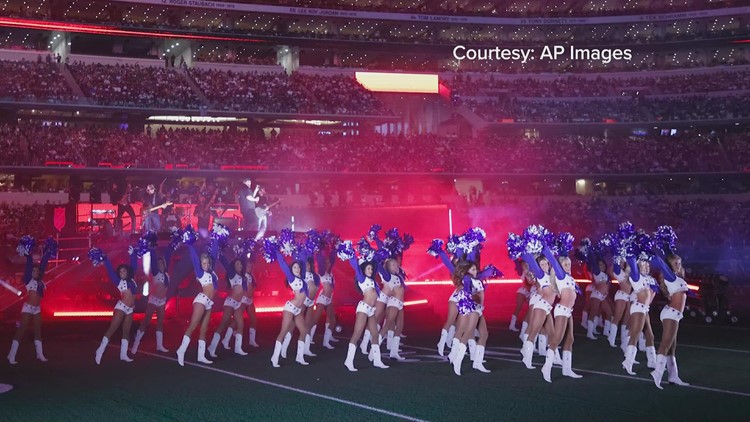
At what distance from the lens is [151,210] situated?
80.9 ft

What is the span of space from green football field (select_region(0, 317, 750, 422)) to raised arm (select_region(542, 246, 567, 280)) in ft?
5.30

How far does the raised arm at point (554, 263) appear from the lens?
11945mm

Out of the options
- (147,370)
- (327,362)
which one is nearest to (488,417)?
(327,362)

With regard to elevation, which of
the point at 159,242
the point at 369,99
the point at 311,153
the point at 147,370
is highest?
the point at 369,99

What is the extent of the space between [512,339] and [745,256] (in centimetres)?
1894

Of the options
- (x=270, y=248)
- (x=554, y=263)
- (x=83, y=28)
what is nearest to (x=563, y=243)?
(x=554, y=263)

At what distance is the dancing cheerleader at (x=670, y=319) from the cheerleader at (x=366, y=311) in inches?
183

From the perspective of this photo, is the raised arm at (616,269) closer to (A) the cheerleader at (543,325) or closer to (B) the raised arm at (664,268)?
(A) the cheerleader at (543,325)

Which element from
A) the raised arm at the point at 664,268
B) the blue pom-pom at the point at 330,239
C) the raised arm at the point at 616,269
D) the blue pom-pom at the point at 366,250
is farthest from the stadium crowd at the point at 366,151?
the raised arm at the point at 664,268

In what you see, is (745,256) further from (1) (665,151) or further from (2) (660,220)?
(1) (665,151)

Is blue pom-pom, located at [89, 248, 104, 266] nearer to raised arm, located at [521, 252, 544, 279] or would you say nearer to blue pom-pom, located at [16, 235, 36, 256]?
blue pom-pom, located at [16, 235, 36, 256]

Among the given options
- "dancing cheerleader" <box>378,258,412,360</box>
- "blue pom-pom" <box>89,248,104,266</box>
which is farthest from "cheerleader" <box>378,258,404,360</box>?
"blue pom-pom" <box>89,248,104,266</box>

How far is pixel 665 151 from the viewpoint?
47.8 m

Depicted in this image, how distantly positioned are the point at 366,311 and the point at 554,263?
11.2 ft
